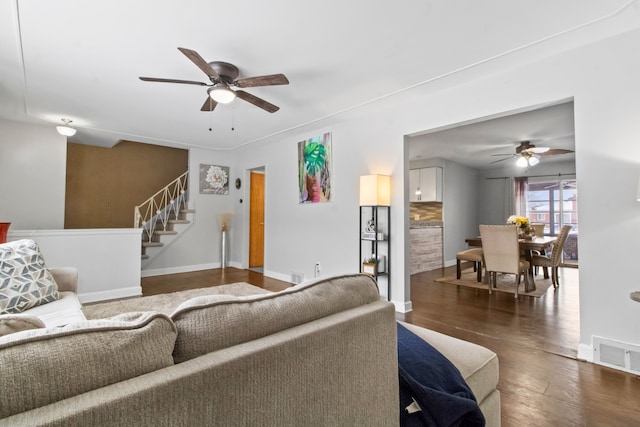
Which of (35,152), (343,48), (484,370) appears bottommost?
(484,370)

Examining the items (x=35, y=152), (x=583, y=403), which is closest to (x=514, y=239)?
(x=583, y=403)

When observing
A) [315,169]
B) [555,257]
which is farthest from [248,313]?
[555,257]

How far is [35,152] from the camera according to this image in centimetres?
491

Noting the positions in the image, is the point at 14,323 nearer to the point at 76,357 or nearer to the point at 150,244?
the point at 76,357

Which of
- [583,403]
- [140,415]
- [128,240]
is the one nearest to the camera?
[140,415]

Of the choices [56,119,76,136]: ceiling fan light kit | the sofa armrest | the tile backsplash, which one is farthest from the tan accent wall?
the tile backsplash

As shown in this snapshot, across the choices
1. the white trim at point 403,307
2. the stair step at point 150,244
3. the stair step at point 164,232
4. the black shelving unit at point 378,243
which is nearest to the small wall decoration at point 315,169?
the black shelving unit at point 378,243

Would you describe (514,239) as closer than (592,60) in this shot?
No

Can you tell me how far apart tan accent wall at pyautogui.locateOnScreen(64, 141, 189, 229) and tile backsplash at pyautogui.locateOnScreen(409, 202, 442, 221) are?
19.3 feet

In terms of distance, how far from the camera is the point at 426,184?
736 cm

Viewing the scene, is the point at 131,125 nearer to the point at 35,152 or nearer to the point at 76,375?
the point at 35,152

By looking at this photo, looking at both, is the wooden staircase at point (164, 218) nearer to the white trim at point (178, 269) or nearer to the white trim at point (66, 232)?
the white trim at point (178, 269)

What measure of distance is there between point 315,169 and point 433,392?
4202 mm

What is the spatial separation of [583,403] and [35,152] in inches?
280
